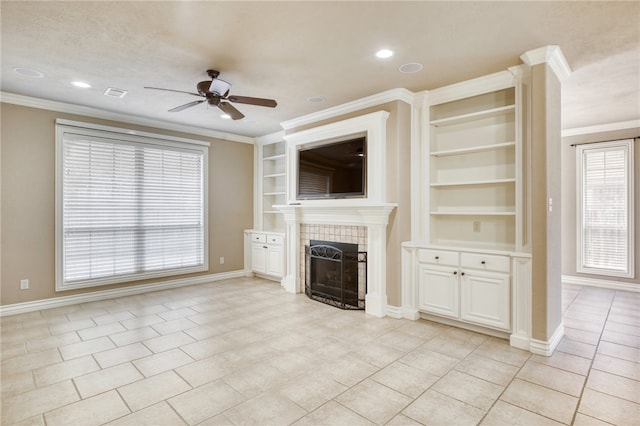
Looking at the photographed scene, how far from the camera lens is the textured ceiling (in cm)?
238

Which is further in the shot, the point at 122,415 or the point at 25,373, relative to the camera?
the point at 25,373

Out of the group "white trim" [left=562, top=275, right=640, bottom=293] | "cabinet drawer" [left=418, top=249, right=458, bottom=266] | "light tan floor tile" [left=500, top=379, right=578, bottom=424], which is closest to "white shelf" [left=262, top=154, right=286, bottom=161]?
"cabinet drawer" [left=418, top=249, right=458, bottom=266]

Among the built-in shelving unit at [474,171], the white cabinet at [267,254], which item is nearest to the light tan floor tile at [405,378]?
the built-in shelving unit at [474,171]

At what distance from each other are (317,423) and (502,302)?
7.32 ft

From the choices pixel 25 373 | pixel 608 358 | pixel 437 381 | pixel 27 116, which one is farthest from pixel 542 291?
pixel 27 116

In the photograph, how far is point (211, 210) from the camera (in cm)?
614

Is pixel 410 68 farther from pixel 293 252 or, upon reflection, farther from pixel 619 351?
pixel 619 351

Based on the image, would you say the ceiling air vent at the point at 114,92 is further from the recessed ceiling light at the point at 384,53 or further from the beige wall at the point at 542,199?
the beige wall at the point at 542,199

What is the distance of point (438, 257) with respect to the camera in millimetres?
3820

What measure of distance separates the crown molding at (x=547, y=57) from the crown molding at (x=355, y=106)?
1.27 m

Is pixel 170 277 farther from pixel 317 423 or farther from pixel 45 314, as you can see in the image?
pixel 317 423

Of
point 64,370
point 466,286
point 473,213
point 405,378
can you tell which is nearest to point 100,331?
point 64,370

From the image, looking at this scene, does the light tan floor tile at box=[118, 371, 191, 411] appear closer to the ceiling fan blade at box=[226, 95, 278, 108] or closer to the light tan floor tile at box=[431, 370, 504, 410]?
the light tan floor tile at box=[431, 370, 504, 410]

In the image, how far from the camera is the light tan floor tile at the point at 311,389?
2311 mm
